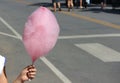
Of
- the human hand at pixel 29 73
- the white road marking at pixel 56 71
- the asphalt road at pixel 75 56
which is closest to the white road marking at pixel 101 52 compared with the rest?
the asphalt road at pixel 75 56

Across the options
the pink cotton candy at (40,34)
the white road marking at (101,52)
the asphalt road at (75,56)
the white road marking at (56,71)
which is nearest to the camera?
the pink cotton candy at (40,34)

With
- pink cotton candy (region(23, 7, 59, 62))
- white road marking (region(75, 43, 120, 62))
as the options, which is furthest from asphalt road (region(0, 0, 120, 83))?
pink cotton candy (region(23, 7, 59, 62))

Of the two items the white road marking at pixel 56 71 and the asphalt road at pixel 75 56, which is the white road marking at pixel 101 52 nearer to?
the asphalt road at pixel 75 56

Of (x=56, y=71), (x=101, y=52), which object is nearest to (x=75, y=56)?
(x=101, y=52)

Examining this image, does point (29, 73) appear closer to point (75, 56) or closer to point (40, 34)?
point (40, 34)

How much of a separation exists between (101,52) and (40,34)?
9.10 metres

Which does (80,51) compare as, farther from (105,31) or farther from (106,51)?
(105,31)

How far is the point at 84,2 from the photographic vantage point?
30.0 meters

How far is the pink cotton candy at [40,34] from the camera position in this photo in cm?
306

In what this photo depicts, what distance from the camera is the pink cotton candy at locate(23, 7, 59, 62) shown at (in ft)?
10.0

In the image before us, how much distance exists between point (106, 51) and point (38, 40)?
30.5 feet

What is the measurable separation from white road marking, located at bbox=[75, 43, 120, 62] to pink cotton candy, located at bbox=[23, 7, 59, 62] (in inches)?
310

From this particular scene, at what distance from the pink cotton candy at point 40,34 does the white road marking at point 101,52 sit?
7878 millimetres

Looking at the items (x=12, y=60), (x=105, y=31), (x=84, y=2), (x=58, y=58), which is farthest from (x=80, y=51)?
(x=84, y=2)
